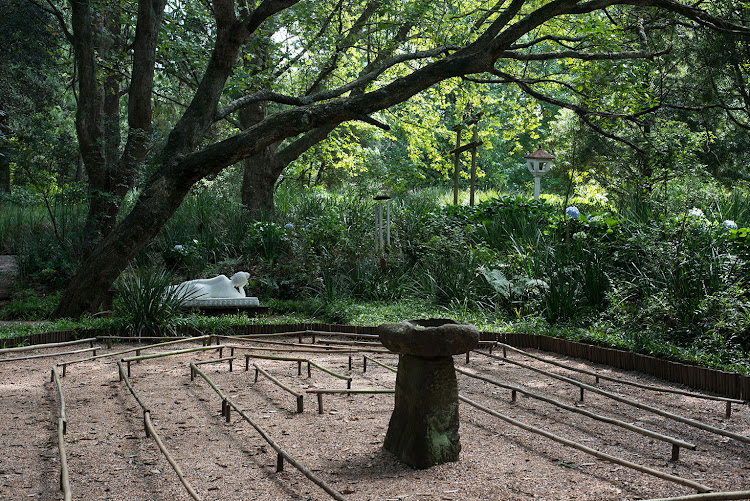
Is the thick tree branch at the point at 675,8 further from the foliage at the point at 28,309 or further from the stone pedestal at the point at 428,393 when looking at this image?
the foliage at the point at 28,309

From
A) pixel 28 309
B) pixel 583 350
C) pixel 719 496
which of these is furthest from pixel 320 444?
pixel 28 309

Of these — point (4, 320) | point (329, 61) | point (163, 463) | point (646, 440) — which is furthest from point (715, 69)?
point (4, 320)

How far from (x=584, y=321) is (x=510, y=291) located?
98 centimetres

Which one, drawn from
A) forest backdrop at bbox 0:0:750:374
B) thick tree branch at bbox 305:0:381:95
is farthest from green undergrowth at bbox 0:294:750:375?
thick tree branch at bbox 305:0:381:95

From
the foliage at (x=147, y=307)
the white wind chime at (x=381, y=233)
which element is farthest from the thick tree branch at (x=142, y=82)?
the white wind chime at (x=381, y=233)

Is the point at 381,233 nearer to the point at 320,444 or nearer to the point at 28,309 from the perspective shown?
the point at 28,309

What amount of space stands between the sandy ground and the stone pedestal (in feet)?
0.26

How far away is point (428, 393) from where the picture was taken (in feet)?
9.20

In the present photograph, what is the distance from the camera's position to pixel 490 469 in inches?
111

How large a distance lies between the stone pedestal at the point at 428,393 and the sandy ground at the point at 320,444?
0.26 ft

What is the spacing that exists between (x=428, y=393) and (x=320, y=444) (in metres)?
0.73

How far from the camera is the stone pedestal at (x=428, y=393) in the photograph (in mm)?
2748

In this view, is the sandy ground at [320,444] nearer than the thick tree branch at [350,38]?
Yes

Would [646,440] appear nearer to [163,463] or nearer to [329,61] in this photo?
[163,463]
